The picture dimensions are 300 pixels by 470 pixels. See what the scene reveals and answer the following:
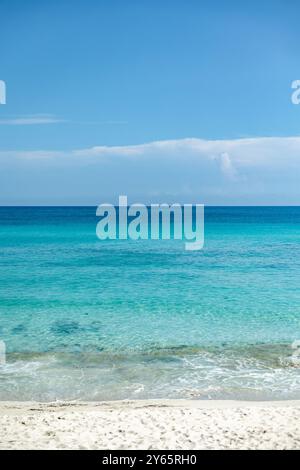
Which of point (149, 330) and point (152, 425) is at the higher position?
point (149, 330)

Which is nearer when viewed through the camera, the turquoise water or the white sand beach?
the white sand beach

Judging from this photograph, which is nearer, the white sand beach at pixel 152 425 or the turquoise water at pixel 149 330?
the white sand beach at pixel 152 425

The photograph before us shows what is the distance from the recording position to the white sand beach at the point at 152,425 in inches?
253

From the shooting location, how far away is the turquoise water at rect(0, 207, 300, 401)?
918 centimetres

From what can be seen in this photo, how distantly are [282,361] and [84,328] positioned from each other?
20.4 feet

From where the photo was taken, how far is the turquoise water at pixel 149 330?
30.1ft

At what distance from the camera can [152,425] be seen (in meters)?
7.06

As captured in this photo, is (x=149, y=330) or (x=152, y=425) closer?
(x=152, y=425)

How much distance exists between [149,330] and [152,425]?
606 centimetres

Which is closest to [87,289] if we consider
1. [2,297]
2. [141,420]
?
[2,297]

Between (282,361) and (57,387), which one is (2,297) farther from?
(282,361)

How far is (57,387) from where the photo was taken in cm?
912

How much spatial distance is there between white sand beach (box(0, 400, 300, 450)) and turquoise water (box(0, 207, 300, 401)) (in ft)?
2.05

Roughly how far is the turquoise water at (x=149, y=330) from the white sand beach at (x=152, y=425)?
2.05 ft
